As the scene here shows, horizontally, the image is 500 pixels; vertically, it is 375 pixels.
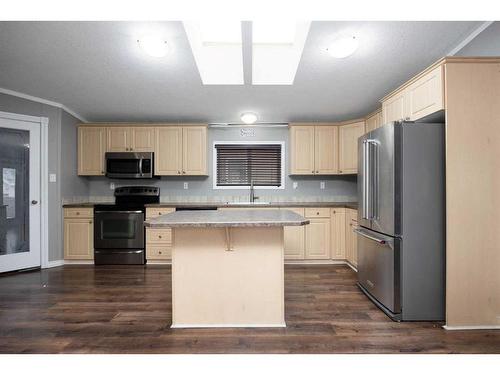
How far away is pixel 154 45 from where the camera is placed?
2355 mm

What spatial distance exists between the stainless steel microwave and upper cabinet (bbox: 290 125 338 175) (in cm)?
233

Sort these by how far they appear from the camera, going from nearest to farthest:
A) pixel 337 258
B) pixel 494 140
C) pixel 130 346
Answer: pixel 130 346 → pixel 494 140 → pixel 337 258

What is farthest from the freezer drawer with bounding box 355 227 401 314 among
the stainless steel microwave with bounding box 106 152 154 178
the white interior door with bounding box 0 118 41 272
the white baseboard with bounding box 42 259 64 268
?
the white interior door with bounding box 0 118 41 272

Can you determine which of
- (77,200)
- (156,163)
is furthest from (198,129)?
(77,200)

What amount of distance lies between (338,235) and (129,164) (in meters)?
3.42

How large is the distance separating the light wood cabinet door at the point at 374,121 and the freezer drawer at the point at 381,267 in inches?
62.3

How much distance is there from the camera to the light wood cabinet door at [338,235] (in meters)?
3.79

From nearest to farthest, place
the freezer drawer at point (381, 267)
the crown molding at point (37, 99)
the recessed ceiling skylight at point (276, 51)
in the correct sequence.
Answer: the freezer drawer at point (381, 267), the recessed ceiling skylight at point (276, 51), the crown molding at point (37, 99)

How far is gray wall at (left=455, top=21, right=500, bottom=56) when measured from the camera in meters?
2.14

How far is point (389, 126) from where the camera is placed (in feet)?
7.30

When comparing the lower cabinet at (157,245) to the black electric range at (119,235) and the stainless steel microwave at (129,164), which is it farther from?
the stainless steel microwave at (129,164)

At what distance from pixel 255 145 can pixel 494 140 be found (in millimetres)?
3089

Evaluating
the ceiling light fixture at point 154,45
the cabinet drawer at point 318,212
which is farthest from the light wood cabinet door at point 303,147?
the ceiling light fixture at point 154,45
